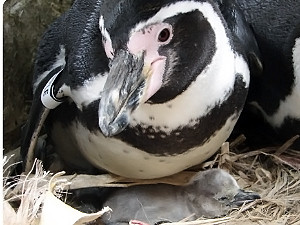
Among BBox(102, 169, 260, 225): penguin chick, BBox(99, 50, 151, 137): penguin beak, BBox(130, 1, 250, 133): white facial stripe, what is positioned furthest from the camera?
BBox(102, 169, 260, 225): penguin chick

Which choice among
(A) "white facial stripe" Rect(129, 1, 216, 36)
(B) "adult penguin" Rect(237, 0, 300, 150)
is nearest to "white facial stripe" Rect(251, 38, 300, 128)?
Result: (B) "adult penguin" Rect(237, 0, 300, 150)

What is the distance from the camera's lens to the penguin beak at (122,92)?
1027mm

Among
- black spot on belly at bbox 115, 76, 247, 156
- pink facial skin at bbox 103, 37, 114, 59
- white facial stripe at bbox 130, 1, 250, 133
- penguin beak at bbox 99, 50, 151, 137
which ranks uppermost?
pink facial skin at bbox 103, 37, 114, 59

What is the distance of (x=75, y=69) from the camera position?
47.8 inches

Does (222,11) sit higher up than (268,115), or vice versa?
(222,11)

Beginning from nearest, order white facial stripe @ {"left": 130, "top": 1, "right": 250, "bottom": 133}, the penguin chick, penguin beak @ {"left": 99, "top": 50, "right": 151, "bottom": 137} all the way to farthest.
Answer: penguin beak @ {"left": 99, "top": 50, "right": 151, "bottom": 137} < white facial stripe @ {"left": 130, "top": 1, "right": 250, "bottom": 133} < the penguin chick

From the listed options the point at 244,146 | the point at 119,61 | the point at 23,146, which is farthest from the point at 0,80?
the point at 244,146

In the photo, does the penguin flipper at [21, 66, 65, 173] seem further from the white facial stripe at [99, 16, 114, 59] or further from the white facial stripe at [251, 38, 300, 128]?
the white facial stripe at [251, 38, 300, 128]

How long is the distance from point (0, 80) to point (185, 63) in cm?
29

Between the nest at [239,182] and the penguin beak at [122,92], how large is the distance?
12cm

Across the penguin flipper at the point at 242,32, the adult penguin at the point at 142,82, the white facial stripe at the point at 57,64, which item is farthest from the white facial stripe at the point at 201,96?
the white facial stripe at the point at 57,64

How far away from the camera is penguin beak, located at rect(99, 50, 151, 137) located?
103 centimetres

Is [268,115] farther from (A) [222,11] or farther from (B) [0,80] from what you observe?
(B) [0,80]

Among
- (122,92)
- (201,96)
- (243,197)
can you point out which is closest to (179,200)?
(243,197)
